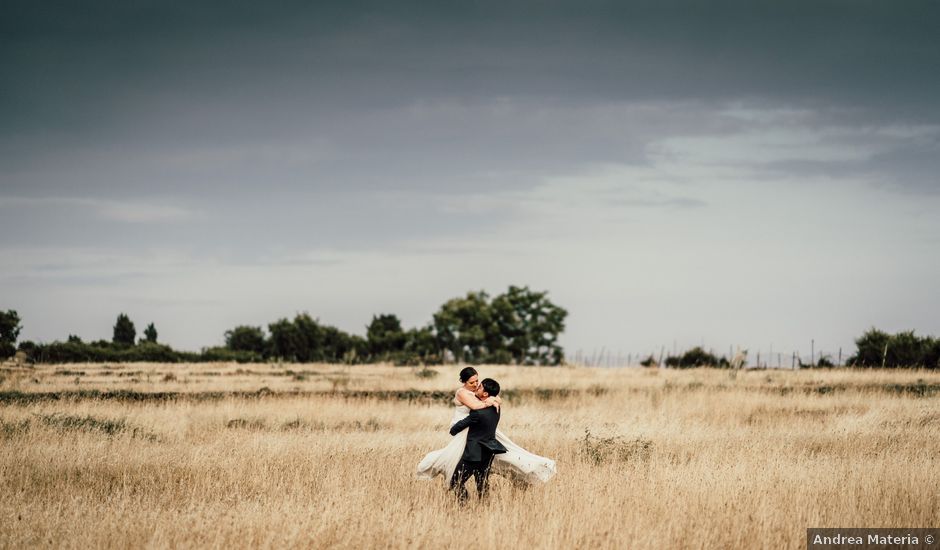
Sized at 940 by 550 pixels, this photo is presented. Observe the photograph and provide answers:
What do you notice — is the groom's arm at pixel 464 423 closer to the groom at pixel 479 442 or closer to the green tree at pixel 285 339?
the groom at pixel 479 442

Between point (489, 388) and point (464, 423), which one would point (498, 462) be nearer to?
point (464, 423)

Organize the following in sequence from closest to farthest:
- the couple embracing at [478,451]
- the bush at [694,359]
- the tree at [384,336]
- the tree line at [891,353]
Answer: the couple embracing at [478,451]
the tree line at [891,353]
the bush at [694,359]
the tree at [384,336]

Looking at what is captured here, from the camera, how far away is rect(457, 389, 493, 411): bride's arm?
9.06 metres

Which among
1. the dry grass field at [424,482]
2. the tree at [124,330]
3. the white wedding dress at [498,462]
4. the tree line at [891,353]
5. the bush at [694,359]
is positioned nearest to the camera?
the dry grass field at [424,482]

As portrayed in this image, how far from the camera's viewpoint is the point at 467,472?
373 inches

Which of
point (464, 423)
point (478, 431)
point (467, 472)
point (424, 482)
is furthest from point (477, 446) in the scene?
point (424, 482)

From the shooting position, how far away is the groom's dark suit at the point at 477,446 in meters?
9.16

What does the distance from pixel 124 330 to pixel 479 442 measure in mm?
82761

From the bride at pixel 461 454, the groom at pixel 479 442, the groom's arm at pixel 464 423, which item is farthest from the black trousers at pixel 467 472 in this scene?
the groom's arm at pixel 464 423

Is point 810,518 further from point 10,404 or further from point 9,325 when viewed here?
point 9,325

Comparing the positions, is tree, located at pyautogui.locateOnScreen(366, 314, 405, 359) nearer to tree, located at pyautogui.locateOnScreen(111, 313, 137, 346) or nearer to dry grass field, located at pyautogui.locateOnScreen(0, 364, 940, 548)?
tree, located at pyautogui.locateOnScreen(111, 313, 137, 346)

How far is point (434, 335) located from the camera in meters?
88.3

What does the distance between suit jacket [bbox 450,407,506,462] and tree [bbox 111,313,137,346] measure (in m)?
81.8

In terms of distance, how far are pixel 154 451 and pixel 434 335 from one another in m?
74.7
